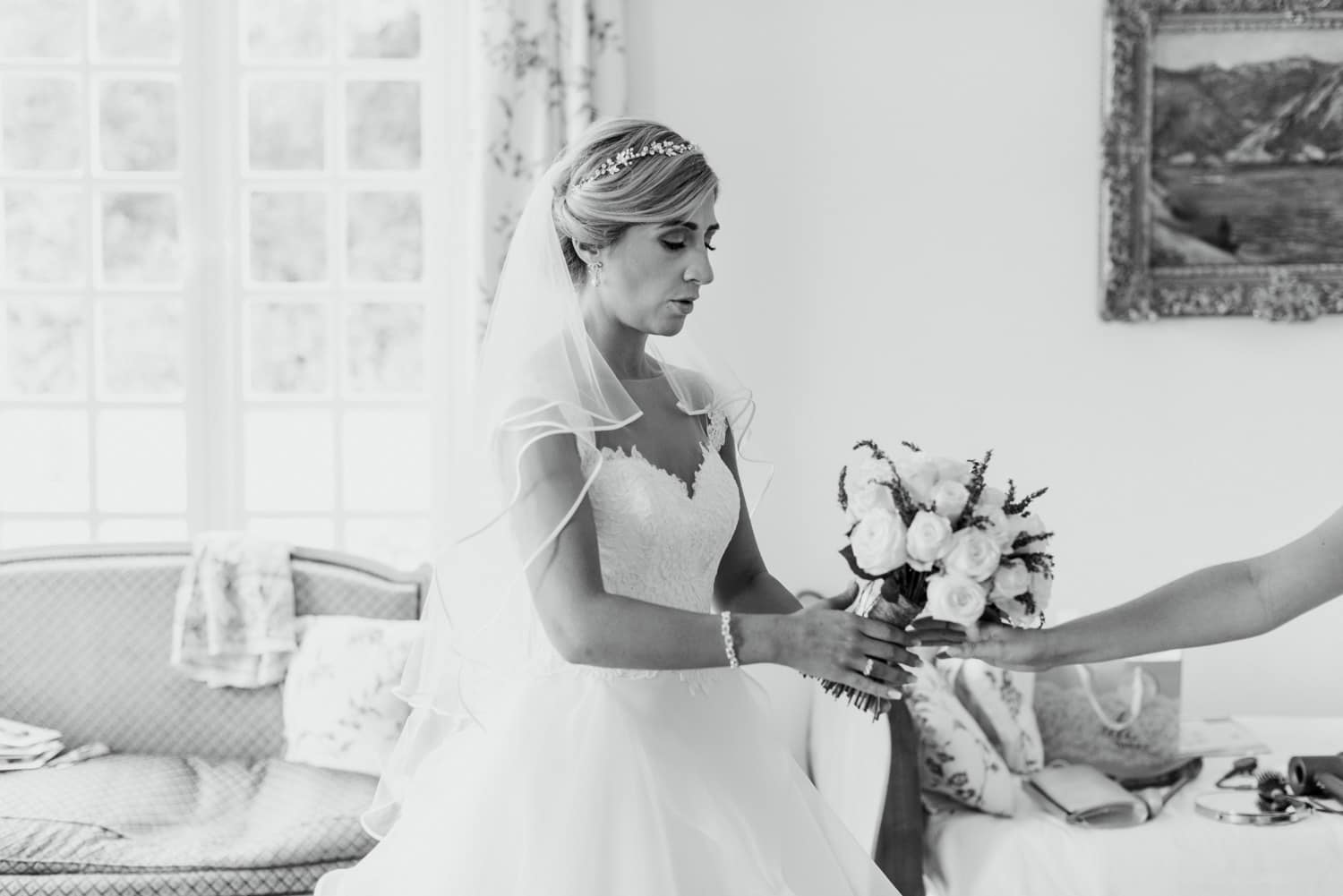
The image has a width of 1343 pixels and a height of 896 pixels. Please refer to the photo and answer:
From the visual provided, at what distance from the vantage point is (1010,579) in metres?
1.88

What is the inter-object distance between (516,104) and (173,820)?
2.18 m

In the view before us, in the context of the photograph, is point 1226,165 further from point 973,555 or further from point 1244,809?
point 973,555

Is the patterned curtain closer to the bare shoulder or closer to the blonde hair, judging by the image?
the blonde hair

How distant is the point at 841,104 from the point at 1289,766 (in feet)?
7.43

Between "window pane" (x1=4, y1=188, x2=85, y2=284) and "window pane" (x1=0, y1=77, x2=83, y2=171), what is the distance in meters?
0.10

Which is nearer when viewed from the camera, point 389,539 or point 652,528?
point 652,528

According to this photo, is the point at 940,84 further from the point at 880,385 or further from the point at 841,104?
the point at 880,385

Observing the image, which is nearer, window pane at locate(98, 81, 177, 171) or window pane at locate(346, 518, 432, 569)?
window pane at locate(98, 81, 177, 171)

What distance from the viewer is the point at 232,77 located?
4.27m

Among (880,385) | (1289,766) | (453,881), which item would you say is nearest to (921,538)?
(453,881)

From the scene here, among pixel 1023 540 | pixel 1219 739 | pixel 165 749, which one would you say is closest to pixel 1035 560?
pixel 1023 540

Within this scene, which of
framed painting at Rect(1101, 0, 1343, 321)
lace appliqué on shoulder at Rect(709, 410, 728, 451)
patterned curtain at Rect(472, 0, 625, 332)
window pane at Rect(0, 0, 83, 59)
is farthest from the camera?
window pane at Rect(0, 0, 83, 59)

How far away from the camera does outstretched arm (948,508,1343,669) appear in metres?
2.06

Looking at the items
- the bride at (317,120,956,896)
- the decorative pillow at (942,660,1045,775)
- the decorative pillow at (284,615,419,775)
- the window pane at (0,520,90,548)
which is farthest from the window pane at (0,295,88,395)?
the decorative pillow at (942,660,1045,775)
